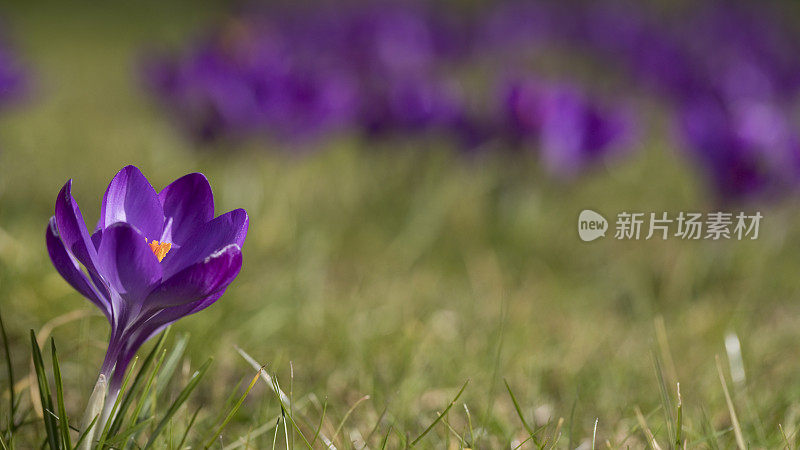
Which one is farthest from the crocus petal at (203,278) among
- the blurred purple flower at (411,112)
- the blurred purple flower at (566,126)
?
the blurred purple flower at (411,112)

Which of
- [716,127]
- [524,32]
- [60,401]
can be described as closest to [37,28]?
[524,32]

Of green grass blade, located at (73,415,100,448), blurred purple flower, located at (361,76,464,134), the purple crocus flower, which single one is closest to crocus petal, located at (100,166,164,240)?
the purple crocus flower

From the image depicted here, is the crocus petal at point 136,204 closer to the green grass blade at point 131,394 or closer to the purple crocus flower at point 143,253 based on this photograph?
the purple crocus flower at point 143,253

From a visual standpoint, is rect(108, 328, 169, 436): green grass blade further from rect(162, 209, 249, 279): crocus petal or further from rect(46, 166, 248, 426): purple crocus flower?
rect(162, 209, 249, 279): crocus petal

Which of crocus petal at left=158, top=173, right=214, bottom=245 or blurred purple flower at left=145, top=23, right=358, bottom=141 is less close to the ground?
crocus petal at left=158, top=173, right=214, bottom=245

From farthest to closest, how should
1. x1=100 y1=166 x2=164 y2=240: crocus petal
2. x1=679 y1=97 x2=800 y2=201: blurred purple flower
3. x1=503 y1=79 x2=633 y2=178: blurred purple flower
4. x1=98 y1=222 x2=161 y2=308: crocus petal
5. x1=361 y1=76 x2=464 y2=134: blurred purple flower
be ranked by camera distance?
x1=361 y1=76 x2=464 y2=134: blurred purple flower → x1=503 y1=79 x2=633 y2=178: blurred purple flower → x1=679 y1=97 x2=800 y2=201: blurred purple flower → x1=100 y1=166 x2=164 y2=240: crocus petal → x1=98 y1=222 x2=161 y2=308: crocus petal

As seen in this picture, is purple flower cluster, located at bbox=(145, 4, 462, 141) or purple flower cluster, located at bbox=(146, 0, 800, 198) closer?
purple flower cluster, located at bbox=(146, 0, 800, 198)

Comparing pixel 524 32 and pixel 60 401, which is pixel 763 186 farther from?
pixel 524 32
